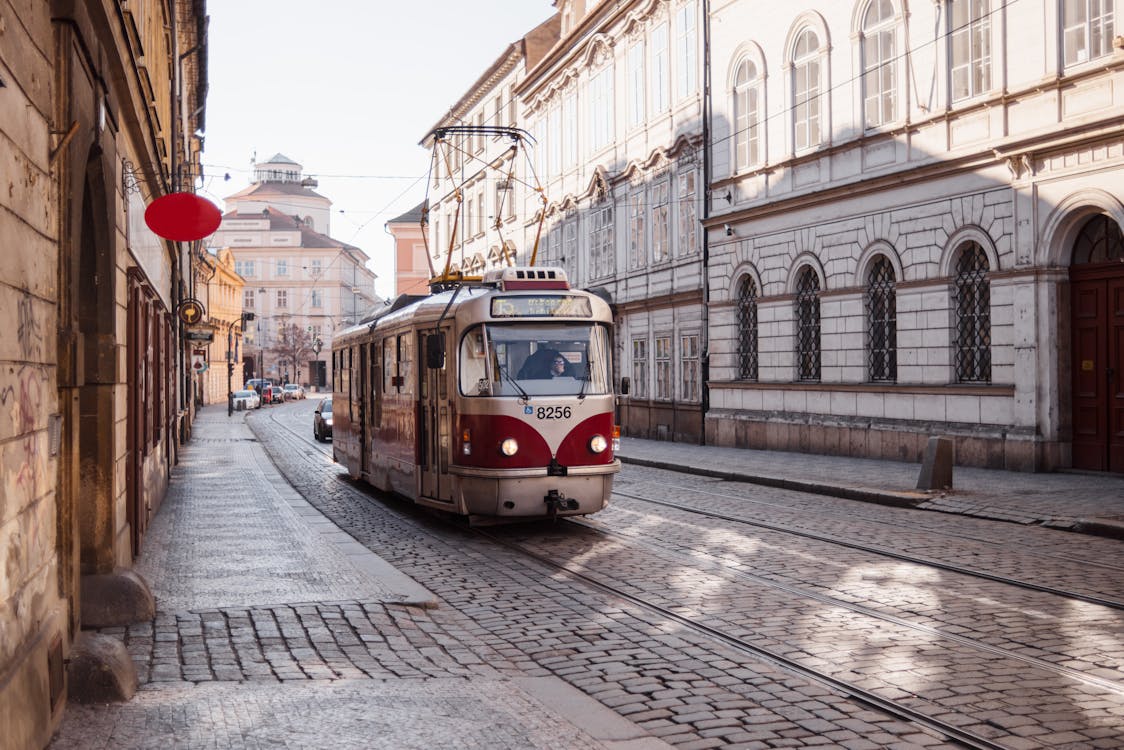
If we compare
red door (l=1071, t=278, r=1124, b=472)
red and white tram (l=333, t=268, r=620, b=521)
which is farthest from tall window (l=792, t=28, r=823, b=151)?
red and white tram (l=333, t=268, r=620, b=521)

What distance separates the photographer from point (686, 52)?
3247 cm

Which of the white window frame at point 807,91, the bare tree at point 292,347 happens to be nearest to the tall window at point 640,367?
the white window frame at point 807,91

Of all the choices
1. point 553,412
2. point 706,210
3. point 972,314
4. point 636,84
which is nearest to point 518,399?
point 553,412

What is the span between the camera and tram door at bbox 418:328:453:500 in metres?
14.1

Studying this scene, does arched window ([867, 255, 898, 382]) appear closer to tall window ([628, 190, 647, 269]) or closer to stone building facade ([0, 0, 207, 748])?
tall window ([628, 190, 647, 269])

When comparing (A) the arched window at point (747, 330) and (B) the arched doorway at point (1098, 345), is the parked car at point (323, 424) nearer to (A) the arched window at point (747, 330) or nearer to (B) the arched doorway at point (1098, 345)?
(A) the arched window at point (747, 330)

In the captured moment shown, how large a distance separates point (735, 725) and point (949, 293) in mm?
16784

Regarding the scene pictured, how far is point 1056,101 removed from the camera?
62.3 feet

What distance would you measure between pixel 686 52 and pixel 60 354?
28.1 metres

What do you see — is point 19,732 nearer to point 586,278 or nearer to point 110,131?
point 110,131

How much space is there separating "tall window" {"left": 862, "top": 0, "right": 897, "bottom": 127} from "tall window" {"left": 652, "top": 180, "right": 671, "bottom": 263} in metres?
10.3

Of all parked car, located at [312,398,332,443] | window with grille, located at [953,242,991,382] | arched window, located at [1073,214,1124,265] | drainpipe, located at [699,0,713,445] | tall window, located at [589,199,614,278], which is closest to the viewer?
arched window, located at [1073,214,1124,265]

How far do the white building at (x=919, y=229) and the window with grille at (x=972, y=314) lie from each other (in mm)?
36

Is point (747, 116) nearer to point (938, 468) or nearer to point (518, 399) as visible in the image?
point (938, 468)
